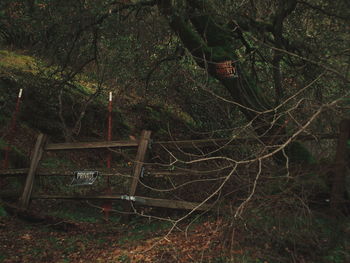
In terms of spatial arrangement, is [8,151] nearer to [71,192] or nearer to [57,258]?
[71,192]

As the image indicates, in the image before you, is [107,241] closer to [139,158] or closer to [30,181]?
[139,158]

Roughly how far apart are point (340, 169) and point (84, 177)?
14.4ft

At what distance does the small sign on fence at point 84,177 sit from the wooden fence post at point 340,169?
4.02m

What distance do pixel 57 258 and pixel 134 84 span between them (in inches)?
288

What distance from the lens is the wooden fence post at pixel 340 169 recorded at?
5.01 meters

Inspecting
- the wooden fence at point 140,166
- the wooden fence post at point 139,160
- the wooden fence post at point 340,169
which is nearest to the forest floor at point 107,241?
the wooden fence at point 140,166

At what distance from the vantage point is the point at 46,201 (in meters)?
9.47

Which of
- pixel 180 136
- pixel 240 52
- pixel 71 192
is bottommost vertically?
pixel 71 192

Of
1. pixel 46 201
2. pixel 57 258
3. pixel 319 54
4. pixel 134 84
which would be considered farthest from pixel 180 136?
pixel 57 258

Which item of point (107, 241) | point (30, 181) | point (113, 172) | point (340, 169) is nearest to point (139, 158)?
point (113, 172)

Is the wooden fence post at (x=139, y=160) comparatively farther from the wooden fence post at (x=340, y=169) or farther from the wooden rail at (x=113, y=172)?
the wooden fence post at (x=340, y=169)

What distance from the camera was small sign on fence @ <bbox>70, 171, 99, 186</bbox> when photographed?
7.44 metres

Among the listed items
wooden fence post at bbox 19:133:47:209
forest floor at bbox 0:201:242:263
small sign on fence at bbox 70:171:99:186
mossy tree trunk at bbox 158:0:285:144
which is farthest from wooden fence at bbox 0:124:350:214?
mossy tree trunk at bbox 158:0:285:144

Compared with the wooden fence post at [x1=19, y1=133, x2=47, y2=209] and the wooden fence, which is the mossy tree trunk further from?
the wooden fence post at [x1=19, y1=133, x2=47, y2=209]
